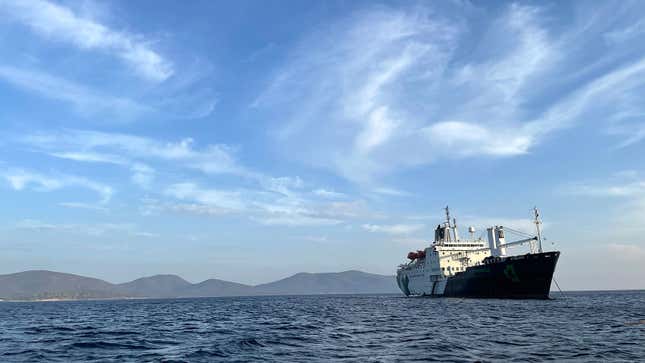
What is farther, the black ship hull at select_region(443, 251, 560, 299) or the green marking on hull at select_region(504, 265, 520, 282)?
the green marking on hull at select_region(504, 265, 520, 282)

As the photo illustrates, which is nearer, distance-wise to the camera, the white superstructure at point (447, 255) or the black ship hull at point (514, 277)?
the black ship hull at point (514, 277)

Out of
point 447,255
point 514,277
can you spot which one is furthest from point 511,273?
point 447,255

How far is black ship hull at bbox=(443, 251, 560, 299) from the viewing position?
2527 inches

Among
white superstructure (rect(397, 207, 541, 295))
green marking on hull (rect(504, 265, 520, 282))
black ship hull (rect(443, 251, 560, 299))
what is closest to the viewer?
black ship hull (rect(443, 251, 560, 299))

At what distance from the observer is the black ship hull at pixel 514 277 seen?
6419 centimetres

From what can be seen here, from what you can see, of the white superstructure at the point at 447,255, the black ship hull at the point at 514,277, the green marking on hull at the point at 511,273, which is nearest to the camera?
the black ship hull at the point at 514,277

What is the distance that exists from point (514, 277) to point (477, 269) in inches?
299

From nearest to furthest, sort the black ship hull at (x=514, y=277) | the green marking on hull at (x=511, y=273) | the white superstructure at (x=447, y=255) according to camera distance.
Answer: the black ship hull at (x=514, y=277) < the green marking on hull at (x=511, y=273) < the white superstructure at (x=447, y=255)

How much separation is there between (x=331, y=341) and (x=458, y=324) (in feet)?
43.3

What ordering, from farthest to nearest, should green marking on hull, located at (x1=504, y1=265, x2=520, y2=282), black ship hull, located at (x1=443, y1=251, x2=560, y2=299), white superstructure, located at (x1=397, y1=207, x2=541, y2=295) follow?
white superstructure, located at (x1=397, y1=207, x2=541, y2=295) < green marking on hull, located at (x1=504, y1=265, x2=520, y2=282) < black ship hull, located at (x1=443, y1=251, x2=560, y2=299)

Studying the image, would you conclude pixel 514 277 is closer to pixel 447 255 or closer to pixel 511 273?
pixel 511 273

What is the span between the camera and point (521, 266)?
2598 inches

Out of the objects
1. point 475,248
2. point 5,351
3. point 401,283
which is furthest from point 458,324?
point 401,283

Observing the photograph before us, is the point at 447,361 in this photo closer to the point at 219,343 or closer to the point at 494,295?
the point at 219,343
